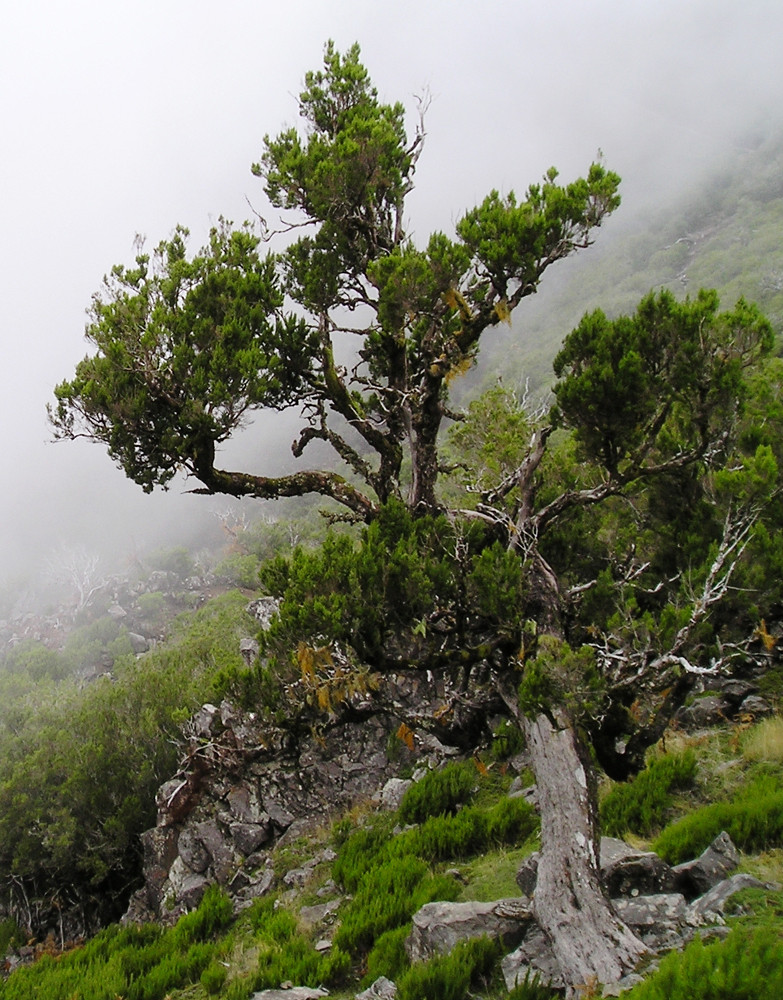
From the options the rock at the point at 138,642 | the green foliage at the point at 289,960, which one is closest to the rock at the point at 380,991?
the green foliage at the point at 289,960

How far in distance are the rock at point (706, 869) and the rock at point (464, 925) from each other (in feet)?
4.36

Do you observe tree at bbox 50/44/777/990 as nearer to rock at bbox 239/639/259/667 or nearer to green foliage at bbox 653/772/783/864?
green foliage at bbox 653/772/783/864

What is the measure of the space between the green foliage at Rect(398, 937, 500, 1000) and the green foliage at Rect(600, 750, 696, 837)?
2.43 meters

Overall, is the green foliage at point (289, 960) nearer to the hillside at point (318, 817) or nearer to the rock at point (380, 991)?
the hillside at point (318, 817)

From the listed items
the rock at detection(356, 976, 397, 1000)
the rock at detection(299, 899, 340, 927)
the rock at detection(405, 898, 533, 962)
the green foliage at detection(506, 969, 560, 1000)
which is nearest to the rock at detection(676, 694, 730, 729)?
the rock at detection(405, 898, 533, 962)

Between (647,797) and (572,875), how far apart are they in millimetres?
2686

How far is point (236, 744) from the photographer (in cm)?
937

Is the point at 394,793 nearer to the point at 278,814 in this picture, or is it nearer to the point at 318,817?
the point at 318,817

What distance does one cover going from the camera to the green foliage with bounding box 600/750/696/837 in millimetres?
6828

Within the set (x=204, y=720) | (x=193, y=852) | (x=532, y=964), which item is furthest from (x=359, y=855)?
(x=204, y=720)

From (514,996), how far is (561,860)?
101cm

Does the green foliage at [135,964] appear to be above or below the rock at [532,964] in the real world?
below

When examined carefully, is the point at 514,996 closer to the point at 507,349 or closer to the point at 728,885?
the point at 728,885

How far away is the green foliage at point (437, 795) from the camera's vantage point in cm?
941
